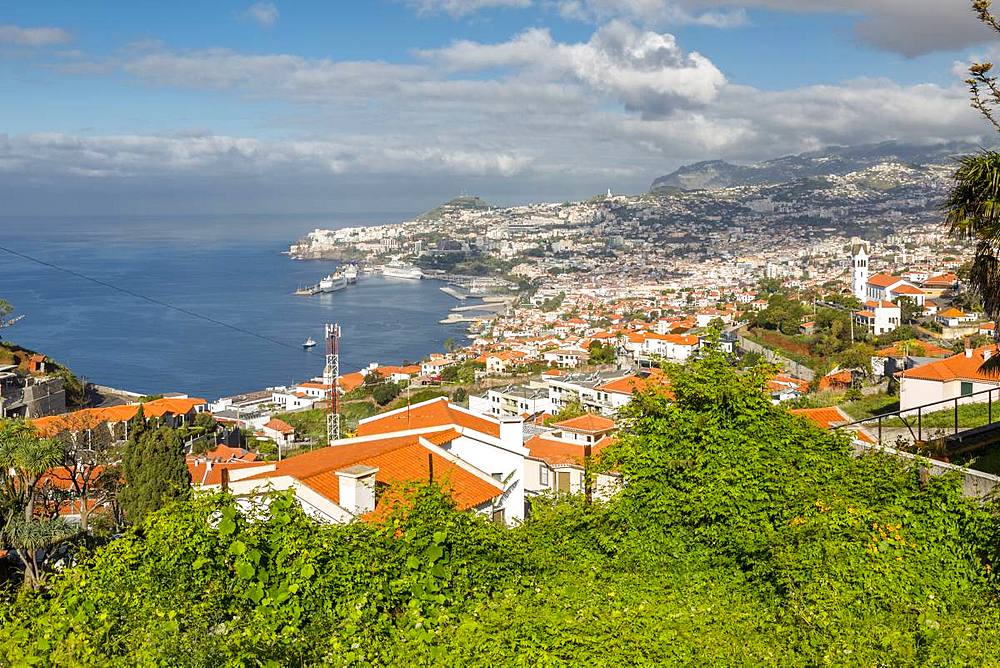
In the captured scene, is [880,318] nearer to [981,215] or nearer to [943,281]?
[943,281]

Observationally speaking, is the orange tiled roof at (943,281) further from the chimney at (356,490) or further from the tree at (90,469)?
the chimney at (356,490)

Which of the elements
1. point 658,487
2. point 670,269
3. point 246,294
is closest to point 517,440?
point 658,487

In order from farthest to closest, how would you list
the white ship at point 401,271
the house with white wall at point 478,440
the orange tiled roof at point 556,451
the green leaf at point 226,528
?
1. the white ship at point 401,271
2. the orange tiled roof at point 556,451
3. the house with white wall at point 478,440
4. the green leaf at point 226,528

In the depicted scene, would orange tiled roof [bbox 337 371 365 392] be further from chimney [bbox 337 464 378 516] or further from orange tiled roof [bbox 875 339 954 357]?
chimney [bbox 337 464 378 516]

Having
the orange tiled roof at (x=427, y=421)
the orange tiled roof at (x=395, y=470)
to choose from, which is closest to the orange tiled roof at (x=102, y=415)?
the orange tiled roof at (x=427, y=421)

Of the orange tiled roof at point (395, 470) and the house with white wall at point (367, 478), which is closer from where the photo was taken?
the house with white wall at point (367, 478)

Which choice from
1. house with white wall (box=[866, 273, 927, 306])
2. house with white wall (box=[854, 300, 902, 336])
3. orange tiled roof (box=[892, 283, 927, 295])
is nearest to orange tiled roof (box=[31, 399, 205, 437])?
house with white wall (box=[854, 300, 902, 336])
